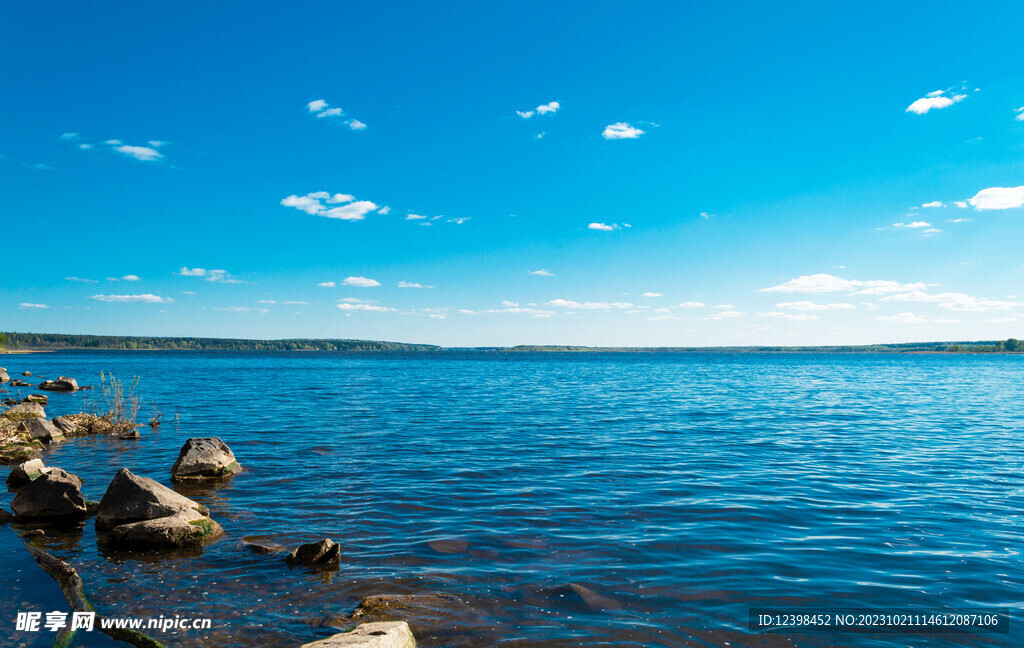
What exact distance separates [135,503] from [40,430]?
53.5 ft

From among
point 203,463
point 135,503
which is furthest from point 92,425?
point 135,503

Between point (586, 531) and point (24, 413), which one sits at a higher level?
point (24, 413)

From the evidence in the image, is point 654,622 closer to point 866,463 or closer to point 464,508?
point 464,508

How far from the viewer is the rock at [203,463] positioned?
54.0 ft

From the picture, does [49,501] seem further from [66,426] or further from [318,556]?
[66,426]

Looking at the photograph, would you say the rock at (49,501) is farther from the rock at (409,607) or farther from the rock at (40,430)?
the rock at (40,430)

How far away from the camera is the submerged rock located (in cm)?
1060

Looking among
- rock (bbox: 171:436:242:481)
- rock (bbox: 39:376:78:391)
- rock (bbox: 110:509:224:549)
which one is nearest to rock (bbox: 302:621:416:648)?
rock (bbox: 110:509:224:549)

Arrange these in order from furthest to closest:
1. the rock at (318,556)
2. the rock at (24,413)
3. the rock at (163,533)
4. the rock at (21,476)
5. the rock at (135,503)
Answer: the rock at (24,413), the rock at (21,476), the rock at (135,503), the rock at (163,533), the rock at (318,556)

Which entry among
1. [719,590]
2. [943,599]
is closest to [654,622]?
[719,590]

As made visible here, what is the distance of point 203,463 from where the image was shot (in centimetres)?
1659

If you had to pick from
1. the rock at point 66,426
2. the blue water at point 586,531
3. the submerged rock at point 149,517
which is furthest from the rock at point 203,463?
the rock at point 66,426

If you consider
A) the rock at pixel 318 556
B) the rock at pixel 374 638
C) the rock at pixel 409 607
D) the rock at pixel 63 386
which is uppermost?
the rock at pixel 374 638

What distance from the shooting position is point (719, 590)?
8852 mm
